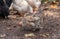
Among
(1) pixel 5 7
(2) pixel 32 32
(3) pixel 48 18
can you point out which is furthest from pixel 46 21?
Answer: (1) pixel 5 7

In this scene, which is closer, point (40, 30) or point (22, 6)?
point (40, 30)

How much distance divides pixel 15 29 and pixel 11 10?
992mm

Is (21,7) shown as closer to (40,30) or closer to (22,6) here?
(22,6)

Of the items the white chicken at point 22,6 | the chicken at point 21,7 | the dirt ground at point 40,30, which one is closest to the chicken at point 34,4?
the white chicken at point 22,6

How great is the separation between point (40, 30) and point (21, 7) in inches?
38.4

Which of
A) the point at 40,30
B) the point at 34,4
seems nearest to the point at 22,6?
the point at 34,4

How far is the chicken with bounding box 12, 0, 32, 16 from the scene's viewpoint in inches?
189

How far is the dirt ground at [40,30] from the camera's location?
3.82m

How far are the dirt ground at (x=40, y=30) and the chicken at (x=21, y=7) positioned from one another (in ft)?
0.63

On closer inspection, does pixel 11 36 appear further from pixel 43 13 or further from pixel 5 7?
pixel 43 13

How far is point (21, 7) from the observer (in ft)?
15.8

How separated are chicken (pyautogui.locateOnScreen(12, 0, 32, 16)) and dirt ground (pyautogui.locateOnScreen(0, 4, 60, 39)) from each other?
192mm

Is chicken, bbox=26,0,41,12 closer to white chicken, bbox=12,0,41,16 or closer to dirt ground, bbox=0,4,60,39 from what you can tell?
white chicken, bbox=12,0,41,16

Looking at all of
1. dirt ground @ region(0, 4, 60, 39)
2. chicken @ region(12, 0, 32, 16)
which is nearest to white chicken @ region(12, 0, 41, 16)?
chicken @ region(12, 0, 32, 16)
